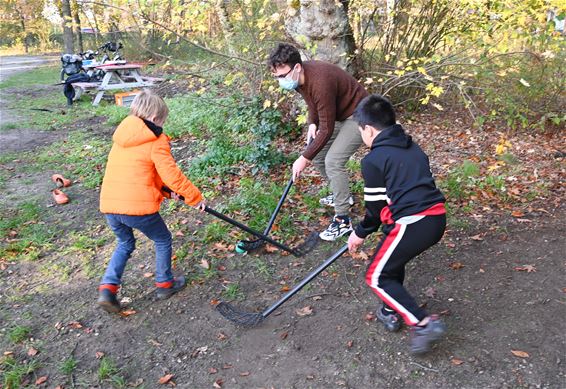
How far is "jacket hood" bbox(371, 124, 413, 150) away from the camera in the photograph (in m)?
2.63

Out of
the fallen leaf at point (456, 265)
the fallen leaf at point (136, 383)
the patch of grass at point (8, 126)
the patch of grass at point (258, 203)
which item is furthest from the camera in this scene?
the patch of grass at point (8, 126)

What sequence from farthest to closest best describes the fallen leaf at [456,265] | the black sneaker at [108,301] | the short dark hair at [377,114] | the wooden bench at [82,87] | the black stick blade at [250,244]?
the wooden bench at [82,87] < the black stick blade at [250,244] < the fallen leaf at [456,265] < the black sneaker at [108,301] < the short dark hair at [377,114]

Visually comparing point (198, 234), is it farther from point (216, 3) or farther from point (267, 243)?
point (216, 3)

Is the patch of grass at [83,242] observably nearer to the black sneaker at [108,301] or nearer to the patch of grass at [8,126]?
the black sneaker at [108,301]

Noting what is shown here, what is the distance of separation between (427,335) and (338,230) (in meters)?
1.83

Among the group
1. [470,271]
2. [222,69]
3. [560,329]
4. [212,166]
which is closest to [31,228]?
[212,166]

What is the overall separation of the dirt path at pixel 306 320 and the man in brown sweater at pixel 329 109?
54cm

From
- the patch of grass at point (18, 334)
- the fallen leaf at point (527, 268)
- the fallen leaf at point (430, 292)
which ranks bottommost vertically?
the patch of grass at point (18, 334)

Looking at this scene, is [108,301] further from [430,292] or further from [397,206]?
[430,292]

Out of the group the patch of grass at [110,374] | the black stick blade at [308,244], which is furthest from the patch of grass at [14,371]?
the black stick blade at [308,244]

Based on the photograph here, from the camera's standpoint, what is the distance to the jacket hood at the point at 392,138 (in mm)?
2635

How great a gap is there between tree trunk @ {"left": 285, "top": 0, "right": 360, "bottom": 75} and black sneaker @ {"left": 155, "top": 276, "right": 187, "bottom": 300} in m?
3.33

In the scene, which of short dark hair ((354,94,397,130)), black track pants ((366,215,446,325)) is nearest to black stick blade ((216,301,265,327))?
black track pants ((366,215,446,325))

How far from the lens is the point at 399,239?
2.68 meters
